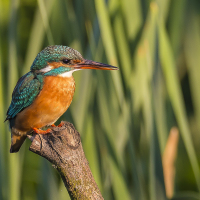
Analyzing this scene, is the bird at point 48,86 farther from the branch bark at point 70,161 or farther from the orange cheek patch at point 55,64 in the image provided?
the branch bark at point 70,161

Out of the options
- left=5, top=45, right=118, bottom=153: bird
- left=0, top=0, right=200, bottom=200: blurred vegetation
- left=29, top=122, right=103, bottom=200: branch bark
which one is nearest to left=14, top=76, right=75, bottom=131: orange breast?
left=5, top=45, right=118, bottom=153: bird

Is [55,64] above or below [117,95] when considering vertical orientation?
above

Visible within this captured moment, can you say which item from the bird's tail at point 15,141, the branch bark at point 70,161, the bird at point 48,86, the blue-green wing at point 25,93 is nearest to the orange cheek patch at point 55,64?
the bird at point 48,86

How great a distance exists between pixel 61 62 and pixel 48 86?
0.15m

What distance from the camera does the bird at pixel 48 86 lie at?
187 cm

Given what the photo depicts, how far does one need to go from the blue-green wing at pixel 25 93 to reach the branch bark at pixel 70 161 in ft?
1.82

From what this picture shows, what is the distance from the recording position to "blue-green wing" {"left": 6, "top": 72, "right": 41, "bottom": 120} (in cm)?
190

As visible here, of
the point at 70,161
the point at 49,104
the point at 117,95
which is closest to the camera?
the point at 70,161

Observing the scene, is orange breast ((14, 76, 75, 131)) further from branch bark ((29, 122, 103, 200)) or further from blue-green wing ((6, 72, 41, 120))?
branch bark ((29, 122, 103, 200))

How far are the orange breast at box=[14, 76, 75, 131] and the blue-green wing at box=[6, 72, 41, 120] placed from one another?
3 centimetres

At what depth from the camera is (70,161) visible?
4.37 feet

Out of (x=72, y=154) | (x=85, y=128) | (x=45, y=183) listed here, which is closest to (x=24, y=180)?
(x=45, y=183)

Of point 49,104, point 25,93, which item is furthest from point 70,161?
point 25,93

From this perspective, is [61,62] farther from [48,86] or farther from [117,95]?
[117,95]
